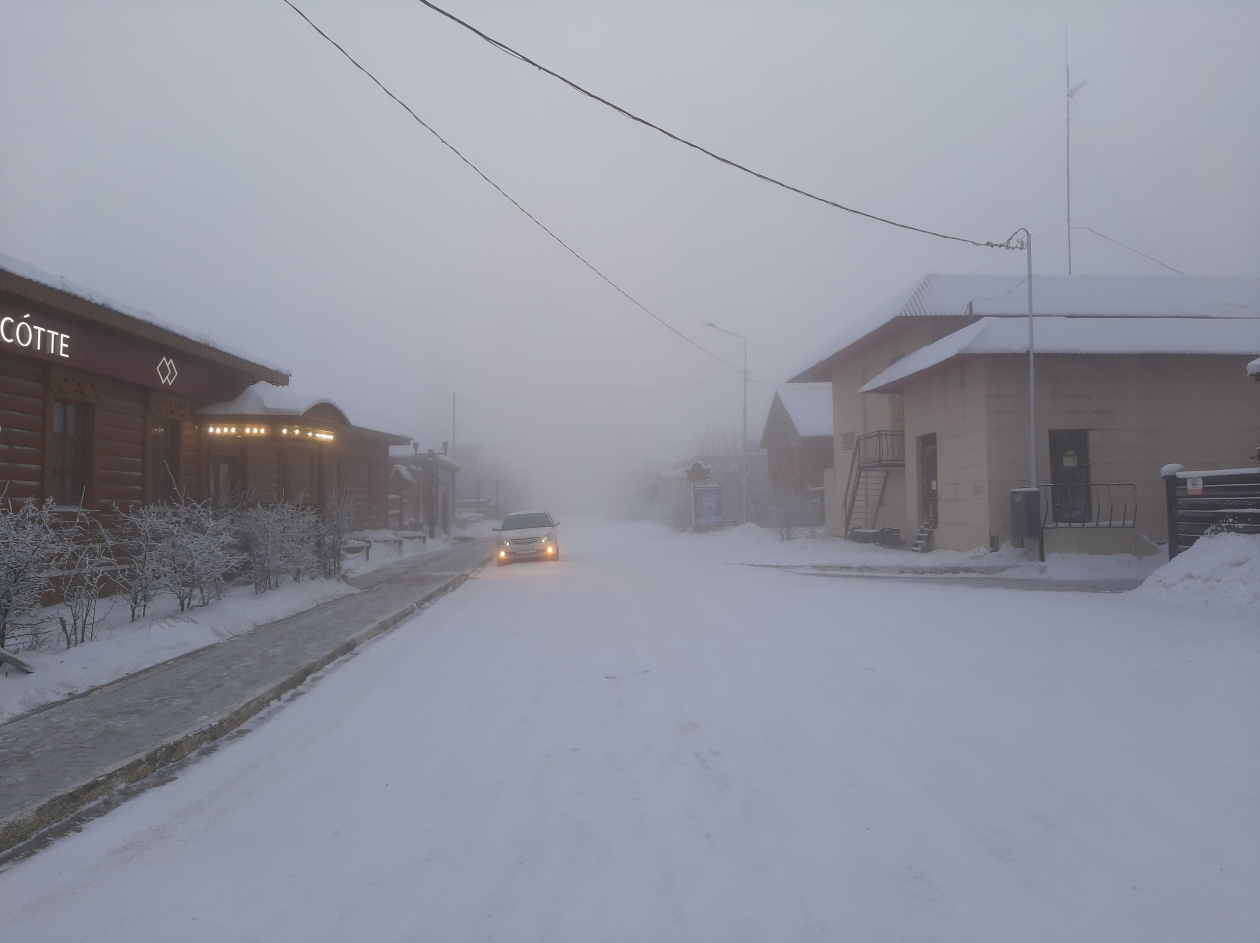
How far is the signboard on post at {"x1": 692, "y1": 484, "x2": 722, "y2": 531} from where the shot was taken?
3806cm

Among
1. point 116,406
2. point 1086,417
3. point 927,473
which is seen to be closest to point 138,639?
point 116,406

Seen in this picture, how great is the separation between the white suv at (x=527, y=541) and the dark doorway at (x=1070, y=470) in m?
13.3

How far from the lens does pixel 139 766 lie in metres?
5.33

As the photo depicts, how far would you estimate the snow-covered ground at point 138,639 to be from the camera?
23.1 ft

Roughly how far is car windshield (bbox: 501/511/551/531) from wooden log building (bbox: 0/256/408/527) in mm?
5889

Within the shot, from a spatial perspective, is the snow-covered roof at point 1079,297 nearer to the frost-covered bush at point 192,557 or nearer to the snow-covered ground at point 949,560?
the snow-covered ground at point 949,560

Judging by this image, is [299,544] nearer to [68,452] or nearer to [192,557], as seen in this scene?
[192,557]

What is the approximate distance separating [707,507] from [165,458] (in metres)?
27.2

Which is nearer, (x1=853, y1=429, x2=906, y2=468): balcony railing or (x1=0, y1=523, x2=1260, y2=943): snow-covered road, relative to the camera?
(x1=0, y1=523, x2=1260, y2=943): snow-covered road

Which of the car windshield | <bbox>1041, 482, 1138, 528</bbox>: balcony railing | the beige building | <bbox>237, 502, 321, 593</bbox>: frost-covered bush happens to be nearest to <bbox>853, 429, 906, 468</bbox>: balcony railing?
the beige building

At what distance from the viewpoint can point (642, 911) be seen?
3.38 meters

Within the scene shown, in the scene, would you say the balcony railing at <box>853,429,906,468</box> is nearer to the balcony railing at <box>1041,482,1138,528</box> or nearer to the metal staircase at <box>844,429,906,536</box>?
the metal staircase at <box>844,429,906,536</box>

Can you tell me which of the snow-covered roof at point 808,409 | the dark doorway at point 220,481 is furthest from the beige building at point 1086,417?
the snow-covered roof at point 808,409

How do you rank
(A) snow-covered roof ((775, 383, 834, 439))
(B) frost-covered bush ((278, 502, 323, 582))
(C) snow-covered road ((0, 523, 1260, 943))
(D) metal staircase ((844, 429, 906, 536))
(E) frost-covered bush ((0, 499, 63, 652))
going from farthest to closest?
(A) snow-covered roof ((775, 383, 834, 439)) < (D) metal staircase ((844, 429, 906, 536)) < (B) frost-covered bush ((278, 502, 323, 582)) < (E) frost-covered bush ((0, 499, 63, 652)) < (C) snow-covered road ((0, 523, 1260, 943))
